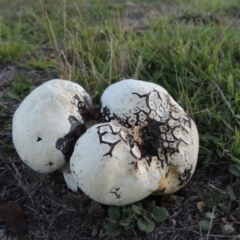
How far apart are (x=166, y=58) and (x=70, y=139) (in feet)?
3.68

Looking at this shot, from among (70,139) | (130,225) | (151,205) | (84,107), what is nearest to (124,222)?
(130,225)

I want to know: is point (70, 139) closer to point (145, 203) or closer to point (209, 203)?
point (145, 203)

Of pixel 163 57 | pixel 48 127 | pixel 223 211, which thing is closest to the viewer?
pixel 48 127

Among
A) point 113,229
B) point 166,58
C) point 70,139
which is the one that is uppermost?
point 70,139

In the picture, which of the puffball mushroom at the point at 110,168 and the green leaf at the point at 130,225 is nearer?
the puffball mushroom at the point at 110,168

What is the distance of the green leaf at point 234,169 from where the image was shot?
187 cm

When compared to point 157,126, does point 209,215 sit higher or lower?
lower

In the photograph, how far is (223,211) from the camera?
1.80 meters

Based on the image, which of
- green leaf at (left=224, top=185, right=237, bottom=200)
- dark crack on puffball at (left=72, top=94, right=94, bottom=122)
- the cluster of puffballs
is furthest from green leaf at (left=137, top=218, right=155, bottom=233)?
dark crack on puffball at (left=72, top=94, right=94, bottom=122)

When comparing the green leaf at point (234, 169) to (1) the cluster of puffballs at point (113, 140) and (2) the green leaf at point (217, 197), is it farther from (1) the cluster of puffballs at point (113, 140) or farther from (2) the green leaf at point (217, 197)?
(1) the cluster of puffballs at point (113, 140)

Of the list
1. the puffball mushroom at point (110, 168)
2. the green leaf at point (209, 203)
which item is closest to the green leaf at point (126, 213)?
the puffball mushroom at point (110, 168)

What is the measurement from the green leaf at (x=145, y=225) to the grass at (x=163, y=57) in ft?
1.43

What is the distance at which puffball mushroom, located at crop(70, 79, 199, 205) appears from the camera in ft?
5.18

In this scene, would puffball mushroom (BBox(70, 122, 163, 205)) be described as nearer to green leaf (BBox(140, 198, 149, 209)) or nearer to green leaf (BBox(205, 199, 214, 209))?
green leaf (BBox(140, 198, 149, 209))
